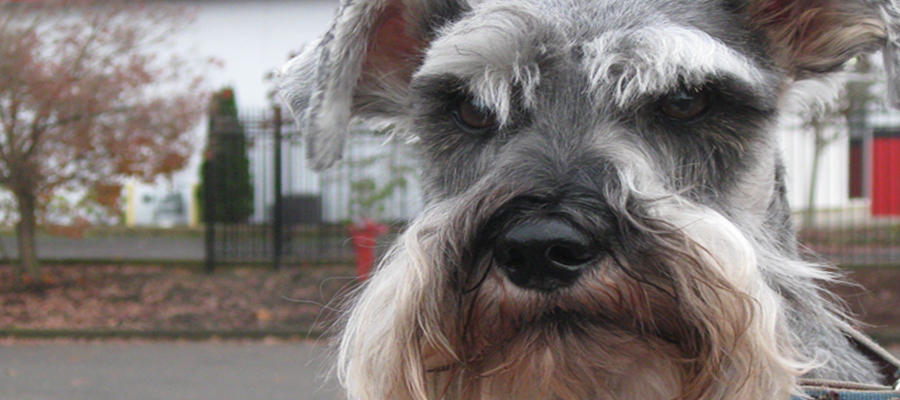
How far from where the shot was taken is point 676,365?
208 centimetres

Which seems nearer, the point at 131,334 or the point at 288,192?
the point at 131,334

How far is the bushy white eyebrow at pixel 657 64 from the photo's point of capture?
225cm

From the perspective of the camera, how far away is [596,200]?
2006 millimetres

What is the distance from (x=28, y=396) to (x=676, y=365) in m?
6.58

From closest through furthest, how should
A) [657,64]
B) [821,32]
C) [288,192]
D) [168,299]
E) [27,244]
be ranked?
[657,64] → [821,32] → [168,299] → [27,244] → [288,192]

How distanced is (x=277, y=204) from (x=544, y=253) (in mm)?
11821

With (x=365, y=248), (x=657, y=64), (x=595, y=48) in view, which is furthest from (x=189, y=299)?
(x=657, y=64)

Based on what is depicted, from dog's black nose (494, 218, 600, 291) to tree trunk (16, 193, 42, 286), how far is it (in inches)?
435

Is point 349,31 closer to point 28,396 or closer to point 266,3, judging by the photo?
point 28,396

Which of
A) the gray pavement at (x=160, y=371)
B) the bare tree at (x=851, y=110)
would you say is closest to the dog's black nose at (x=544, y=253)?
the gray pavement at (x=160, y=371)

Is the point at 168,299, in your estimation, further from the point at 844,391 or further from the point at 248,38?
the point at 248,38

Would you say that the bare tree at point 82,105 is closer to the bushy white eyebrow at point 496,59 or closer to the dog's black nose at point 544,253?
the bushy white eyebrow at point 496,59

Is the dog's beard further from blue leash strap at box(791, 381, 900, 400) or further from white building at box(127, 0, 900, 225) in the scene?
white building at box(127, 0, 900, 225)

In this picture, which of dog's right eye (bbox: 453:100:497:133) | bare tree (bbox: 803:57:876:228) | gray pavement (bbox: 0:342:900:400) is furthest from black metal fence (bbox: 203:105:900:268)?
dog's right eye (bbox: 453:100:497:133)
